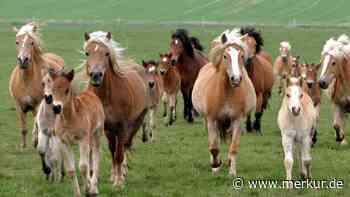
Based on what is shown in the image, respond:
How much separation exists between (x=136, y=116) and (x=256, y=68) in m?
7.10

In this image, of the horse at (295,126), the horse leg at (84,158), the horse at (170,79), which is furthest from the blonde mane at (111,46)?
the horse at (170,79)

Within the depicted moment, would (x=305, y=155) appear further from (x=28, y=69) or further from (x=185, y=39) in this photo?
(x=185, y=39)

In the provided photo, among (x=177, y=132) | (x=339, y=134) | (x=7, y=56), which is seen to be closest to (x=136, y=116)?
(x=339, y=134)

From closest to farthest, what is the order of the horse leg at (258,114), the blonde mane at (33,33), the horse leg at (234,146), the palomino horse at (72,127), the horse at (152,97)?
the palomino horse at (72,127) < the horse leg at (234,146) < the blonde mane at (33,33) < the horse at (152,97) < the horse leg at (258,114)

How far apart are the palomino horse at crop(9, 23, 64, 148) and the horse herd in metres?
0.02

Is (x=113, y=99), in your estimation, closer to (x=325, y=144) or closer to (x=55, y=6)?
(x=325, y=144)

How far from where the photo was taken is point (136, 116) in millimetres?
11695

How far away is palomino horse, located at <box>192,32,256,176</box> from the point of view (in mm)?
11781

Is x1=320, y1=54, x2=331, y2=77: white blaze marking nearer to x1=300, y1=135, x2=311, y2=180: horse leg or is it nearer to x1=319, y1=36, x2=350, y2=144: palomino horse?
x1=319, y1=36, x2=350, y2=144: palomino horse

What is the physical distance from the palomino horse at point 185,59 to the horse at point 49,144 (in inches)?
382

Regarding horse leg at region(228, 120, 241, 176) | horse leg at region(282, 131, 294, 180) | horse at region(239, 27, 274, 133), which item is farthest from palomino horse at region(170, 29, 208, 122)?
horse leg at region(282, 131, 294, 180)

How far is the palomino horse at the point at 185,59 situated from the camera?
2103 centimetres

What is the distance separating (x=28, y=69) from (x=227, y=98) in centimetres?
424

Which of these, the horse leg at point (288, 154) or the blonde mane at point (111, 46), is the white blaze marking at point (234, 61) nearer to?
the horse leg at point (288, 154)
